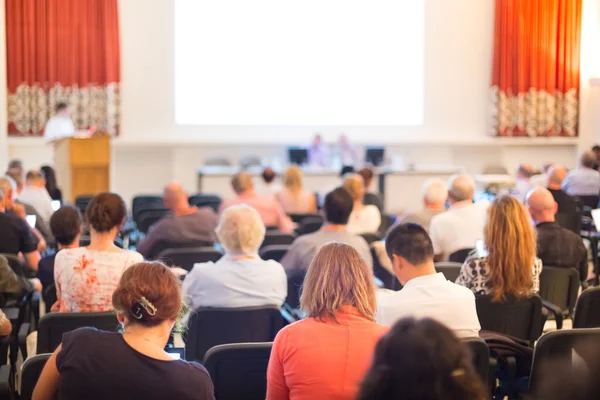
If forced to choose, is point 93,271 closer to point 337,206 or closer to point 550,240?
point 337,206

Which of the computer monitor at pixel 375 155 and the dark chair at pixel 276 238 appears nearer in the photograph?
the dark chair at pixel 276 238

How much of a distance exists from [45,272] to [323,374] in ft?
8.02

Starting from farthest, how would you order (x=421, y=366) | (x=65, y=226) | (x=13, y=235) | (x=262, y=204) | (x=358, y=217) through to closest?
1. (x=262, y=204)
2. (x=358, y=217)
3. (x=13, y=235)
4. (x=65, y=226)
5. (x=421, y=366)

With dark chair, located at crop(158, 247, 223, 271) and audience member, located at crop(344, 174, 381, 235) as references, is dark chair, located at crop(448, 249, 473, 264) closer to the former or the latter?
audience member, located at crop(344, 174, 381, 235)

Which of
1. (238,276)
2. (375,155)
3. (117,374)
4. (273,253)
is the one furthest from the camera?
(375,155)

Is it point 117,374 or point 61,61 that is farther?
point 61,61

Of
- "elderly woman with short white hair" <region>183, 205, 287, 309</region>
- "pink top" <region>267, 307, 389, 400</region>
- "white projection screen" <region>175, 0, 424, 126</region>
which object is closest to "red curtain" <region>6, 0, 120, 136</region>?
"white projection screen" <region>175, 0, 424, 126</region>

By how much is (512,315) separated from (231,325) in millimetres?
1305

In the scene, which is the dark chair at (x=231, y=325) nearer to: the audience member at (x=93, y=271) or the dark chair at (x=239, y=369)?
the audience member at (x=93, y=271)

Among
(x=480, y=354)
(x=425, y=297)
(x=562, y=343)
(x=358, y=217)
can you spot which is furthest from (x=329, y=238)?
(x=562, y=343)

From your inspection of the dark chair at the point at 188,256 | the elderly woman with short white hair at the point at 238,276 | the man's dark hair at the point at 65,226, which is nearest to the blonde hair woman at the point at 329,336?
the elderly woman with short white hair at the point at 238,276

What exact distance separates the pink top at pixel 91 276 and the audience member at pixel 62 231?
0.63m

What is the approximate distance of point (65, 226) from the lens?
4.52 meters

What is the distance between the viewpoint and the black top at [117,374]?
92.5 inches
